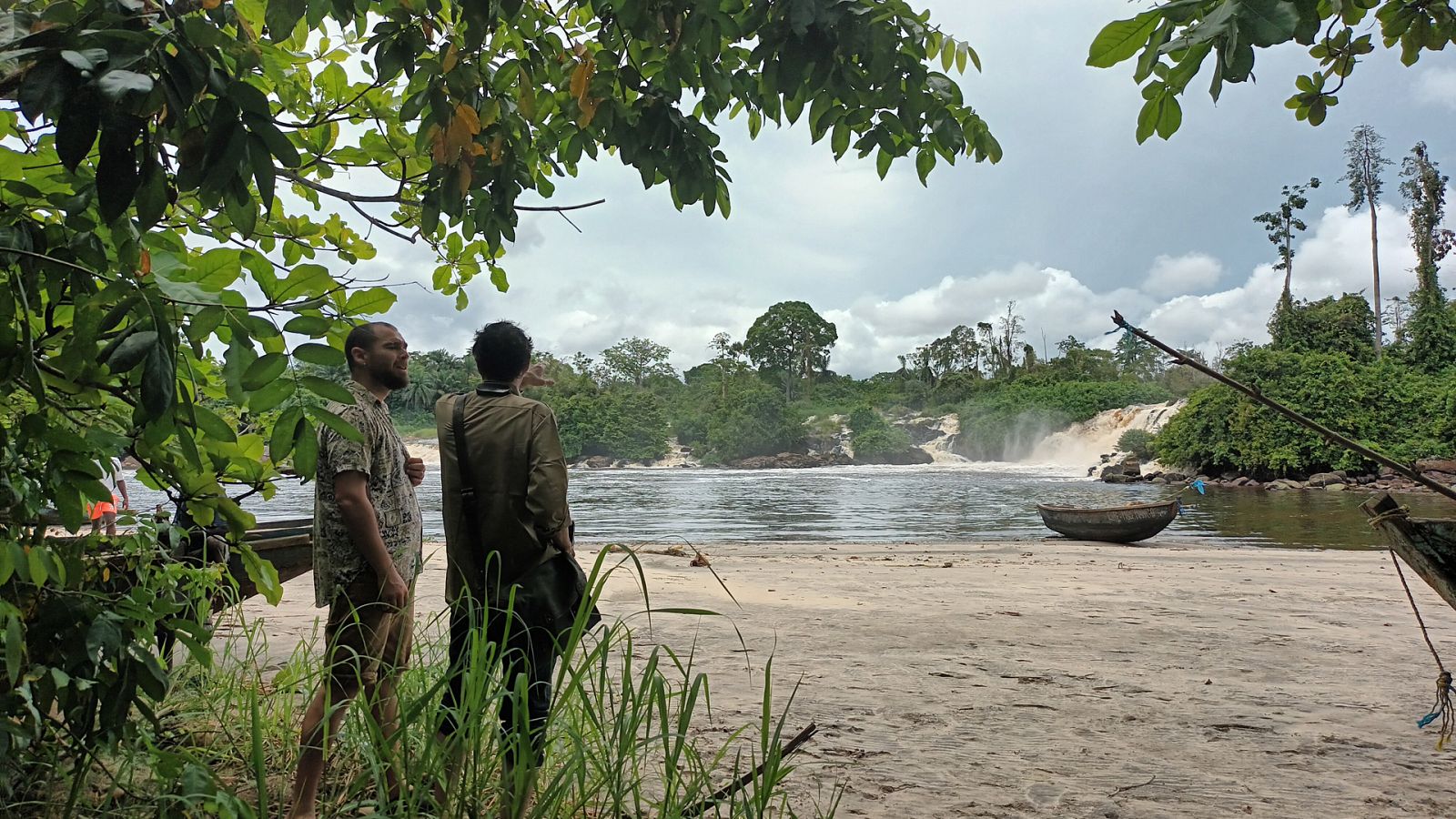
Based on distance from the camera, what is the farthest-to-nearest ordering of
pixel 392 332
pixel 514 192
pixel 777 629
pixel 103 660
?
pixel 777 629 < pixel 392 332 < pixel 514 192 < pixel 103 660

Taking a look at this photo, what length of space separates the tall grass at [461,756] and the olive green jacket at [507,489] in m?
0.23

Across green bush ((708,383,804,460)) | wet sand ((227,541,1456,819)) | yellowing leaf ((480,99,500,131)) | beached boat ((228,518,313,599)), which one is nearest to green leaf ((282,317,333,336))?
yellowing leaf ((480,99,500,131))

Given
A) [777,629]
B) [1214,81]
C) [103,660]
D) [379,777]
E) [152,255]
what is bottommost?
[777,629]

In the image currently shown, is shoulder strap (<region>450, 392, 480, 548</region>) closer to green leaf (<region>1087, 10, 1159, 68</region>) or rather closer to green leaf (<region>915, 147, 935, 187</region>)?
green leaf (<region>915, 147, 935, 187</region>)

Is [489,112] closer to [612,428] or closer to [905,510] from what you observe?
[905,510]

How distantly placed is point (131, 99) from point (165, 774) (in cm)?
130

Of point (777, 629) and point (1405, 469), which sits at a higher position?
point (1405, 469)

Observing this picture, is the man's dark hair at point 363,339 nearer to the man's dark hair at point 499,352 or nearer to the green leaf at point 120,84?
the man's dark hair at point 499,352

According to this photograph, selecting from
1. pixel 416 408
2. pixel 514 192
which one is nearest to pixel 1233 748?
pixel 514 192

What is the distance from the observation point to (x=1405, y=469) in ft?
5.76

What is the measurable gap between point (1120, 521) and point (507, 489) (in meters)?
14.6

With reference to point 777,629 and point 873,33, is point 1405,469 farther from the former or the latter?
point 777,629

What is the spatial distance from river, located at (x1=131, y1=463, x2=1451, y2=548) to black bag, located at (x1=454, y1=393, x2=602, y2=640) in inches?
249

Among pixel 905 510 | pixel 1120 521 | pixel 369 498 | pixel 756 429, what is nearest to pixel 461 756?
pixel 369 498
